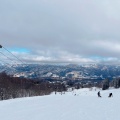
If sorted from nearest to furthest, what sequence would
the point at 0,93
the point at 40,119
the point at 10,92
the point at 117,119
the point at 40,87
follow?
the point at 117,119 < the point at 40,119 < the point at 0,93 < the point at 10,92 < the point at 40,87

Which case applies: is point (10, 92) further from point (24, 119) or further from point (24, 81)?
point (24, 119)

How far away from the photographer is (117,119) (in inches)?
702

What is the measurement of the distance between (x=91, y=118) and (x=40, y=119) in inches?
140

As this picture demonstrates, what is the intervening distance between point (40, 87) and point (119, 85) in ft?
151

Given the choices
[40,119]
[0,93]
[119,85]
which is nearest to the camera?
[40,119]

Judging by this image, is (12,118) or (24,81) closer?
(12,118)

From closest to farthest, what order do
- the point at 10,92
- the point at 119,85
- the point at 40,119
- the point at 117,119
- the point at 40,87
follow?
the point at 117,119, the point at 40,119, the point at 10,92, the point at 119,85, the point at 40,87

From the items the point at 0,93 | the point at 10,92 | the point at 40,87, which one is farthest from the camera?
the point at 40,87

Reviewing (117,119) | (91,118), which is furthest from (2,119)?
(117,119)

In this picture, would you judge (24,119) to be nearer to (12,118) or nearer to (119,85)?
(12,118)

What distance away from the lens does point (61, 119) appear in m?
18.4

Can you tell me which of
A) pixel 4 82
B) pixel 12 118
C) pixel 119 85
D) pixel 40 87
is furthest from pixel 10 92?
pixel 12 118

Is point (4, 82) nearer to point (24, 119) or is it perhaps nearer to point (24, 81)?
point (24, 81)

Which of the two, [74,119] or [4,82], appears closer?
[74,119]
